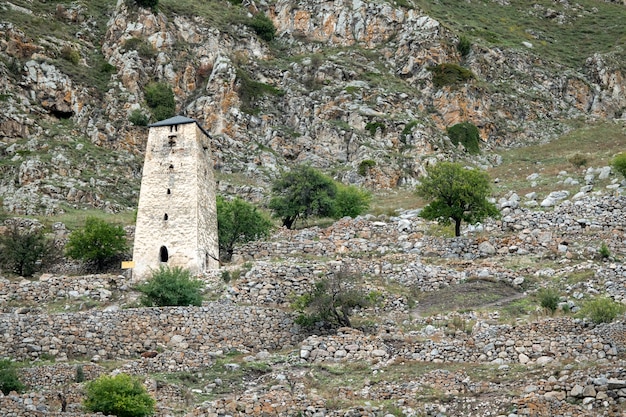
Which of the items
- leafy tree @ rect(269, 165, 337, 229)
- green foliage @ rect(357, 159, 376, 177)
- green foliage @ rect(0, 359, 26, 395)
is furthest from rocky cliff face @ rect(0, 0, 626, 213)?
green foliage @ rect(0, 359, 26, 395)

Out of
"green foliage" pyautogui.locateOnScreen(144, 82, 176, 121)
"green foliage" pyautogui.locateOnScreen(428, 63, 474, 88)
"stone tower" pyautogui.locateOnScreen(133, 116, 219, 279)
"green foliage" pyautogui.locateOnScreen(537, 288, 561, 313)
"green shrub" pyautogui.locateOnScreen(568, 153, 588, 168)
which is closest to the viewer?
"green foliage" pyautogui.locateOnScreen(537, 288, 561, 313)

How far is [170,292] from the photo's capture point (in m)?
25.9

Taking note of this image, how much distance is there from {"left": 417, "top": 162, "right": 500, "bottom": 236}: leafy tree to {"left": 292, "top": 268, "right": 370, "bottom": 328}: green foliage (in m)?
8.50

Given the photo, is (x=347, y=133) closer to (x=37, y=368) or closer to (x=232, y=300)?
(x=232, y=300)

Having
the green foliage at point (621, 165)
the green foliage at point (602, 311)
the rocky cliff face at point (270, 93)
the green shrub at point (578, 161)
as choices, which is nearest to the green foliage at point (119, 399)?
the green foliage at point (602, 311)

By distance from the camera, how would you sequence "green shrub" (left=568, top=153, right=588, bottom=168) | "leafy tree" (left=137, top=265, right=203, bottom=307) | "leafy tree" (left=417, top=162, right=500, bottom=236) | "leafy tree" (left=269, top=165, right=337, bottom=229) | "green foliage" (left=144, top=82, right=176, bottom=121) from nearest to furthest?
"leafy tree" (left=137, top=265, right=203, bottom=307), "leafy tree" (left=417, top=162, right=500, bottom=236), "leafy tree" (left=269, top=165, right=337, bottom=229), "green shrub" (left=568, top=153, right=588, bottom=168), "green foliage" (left=144, top=82, right=176, bottom=121)

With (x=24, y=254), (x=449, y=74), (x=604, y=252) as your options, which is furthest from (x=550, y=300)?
(x=449, y=74)

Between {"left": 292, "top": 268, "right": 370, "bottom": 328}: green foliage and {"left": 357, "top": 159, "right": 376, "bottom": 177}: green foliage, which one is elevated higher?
{"left": 357, "top": 159, "right": 376, "bottom": 177}: green foliage

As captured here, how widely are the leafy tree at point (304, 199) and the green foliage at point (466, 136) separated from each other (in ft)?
64.0

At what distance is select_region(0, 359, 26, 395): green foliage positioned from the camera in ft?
63.7

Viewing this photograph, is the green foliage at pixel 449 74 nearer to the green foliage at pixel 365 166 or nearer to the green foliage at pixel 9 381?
the green foliage at pixel 365 166

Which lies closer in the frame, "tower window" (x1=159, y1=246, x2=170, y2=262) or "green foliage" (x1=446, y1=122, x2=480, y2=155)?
"tower window" (x1=159, y1=246, x2=170, y2=262)

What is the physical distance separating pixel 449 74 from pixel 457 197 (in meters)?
32.8

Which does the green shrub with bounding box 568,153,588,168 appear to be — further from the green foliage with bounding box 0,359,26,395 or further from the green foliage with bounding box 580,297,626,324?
the green foliage with bounding box 0,359,26,395
